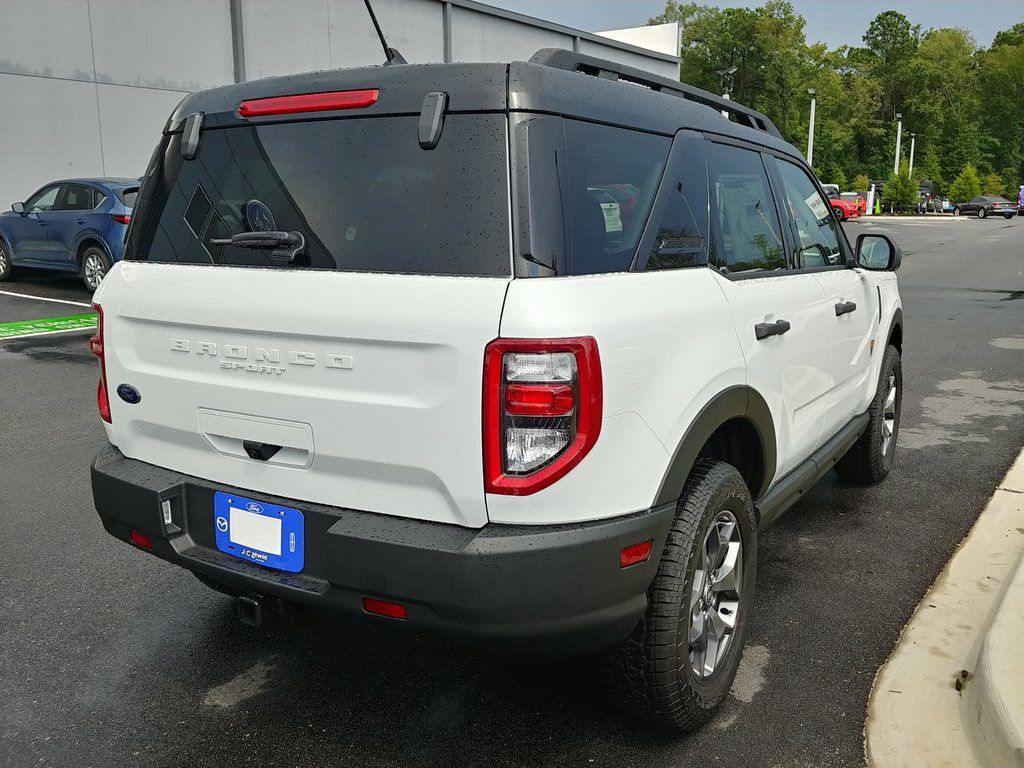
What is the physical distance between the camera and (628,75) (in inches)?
121

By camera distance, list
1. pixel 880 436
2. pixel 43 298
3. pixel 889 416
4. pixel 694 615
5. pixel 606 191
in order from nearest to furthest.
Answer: pixel 606 191 → pixel 694 615 → pixel 880 436 → pixel 889 416 → pixel 43 298

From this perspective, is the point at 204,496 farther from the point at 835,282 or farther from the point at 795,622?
the point at 835,282

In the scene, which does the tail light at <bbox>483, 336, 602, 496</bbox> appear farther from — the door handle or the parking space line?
the parking space line

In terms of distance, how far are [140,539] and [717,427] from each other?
69.7 inches

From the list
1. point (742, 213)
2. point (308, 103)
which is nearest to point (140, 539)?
point (308, 103)

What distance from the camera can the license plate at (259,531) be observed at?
101 inches

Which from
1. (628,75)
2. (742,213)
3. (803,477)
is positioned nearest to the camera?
(628,75)

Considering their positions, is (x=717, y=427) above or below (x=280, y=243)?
below

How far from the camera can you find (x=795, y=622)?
362 centimetres

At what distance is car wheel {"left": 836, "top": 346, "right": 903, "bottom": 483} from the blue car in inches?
405

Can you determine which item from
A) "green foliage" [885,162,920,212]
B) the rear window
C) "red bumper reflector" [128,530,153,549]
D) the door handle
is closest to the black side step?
the door handle

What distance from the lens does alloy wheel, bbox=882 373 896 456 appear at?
5227 millimetres

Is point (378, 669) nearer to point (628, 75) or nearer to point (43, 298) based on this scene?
point (628, 75)

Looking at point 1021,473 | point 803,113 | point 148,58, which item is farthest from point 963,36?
point 1021,473
